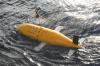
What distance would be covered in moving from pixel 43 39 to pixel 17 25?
7.40 ft

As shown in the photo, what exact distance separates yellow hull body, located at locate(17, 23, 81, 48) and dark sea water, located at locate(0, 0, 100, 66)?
220 mm

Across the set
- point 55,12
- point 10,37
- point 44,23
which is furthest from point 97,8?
point 10,37

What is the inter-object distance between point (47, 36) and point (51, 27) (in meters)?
1.49

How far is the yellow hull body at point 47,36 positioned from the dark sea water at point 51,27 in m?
0.22

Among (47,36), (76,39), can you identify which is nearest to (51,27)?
(47,36)

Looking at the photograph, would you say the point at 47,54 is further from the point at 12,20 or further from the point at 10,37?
the point at 12,20

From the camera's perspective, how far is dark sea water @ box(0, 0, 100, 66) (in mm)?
9469

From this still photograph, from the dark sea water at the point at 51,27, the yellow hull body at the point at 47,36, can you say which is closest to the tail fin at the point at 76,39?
the yellow hull body at the point at 47,36

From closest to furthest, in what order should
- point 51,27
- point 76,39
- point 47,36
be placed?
point 76,39 < point 47,36 < point 51,27

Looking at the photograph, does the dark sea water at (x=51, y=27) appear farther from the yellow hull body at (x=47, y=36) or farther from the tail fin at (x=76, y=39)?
the tail fin at (x=76, y=39)

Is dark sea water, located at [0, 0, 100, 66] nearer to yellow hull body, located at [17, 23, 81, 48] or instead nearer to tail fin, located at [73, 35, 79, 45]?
yellow hull body, located at [17, 23, 81, 48]

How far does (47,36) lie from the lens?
1057 cm

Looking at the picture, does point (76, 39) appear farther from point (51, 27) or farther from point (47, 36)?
point (51, 27)

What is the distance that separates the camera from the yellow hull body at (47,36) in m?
10.1
